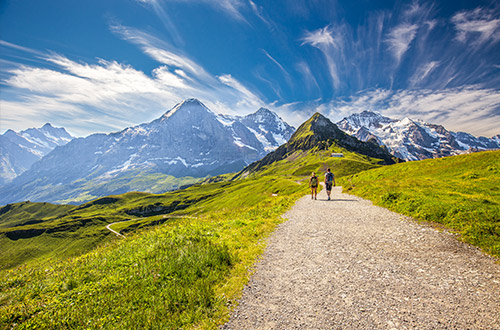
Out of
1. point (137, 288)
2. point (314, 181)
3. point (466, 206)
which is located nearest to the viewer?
point (137, 288)

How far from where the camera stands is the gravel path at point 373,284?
6.04 metres

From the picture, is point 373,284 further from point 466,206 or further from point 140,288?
point 466,206

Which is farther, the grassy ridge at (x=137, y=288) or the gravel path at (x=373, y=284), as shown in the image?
the grassy ridge at (x=137, y=288)

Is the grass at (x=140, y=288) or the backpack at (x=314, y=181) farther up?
the backpack at (x=314, y=181)

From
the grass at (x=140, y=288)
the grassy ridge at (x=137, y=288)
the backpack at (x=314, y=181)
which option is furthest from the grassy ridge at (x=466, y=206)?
the grassy ridge at (x=137, y=288)

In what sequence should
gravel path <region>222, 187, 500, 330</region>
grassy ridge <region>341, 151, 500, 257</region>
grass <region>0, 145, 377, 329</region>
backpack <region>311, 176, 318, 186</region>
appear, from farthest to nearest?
backpack <region>311, 176, 318, 186</region> < grassy ridge <region>341, 151, 500, 257</region> < grass <region>0, 145, 377, 329</region> < gravel path <region>222, 187, 500, 330</region>

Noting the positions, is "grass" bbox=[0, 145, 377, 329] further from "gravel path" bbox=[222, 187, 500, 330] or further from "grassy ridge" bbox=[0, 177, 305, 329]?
"gravel path" bbox=[222, 187, 500, 330]

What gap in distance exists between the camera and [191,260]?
9.45m

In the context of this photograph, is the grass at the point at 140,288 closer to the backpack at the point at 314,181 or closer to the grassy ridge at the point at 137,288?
the grassy ridge at the point at 137,288

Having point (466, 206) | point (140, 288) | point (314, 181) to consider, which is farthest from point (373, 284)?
point (314, 181)

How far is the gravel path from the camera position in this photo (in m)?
6.04

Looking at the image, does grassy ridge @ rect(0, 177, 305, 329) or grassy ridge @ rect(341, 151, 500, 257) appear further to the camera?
grassy ridge @ rect(341, 151, 500, 257)

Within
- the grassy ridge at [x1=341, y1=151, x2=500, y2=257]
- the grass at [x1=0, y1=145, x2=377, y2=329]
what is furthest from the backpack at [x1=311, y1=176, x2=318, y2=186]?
the grass at [x1=0, y1=145, x2=377, y2=329]

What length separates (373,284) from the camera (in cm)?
778
